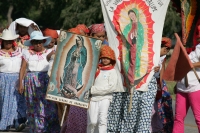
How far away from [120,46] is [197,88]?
113cm

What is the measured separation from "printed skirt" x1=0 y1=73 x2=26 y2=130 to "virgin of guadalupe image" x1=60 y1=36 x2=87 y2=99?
239 cm

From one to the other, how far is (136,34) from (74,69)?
3.09 feet

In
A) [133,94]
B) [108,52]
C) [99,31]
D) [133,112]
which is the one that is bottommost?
[133,112]

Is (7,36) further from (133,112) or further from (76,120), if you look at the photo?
(133,112)

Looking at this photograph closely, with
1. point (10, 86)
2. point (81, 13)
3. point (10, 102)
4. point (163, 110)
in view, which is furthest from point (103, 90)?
point (81, 13)

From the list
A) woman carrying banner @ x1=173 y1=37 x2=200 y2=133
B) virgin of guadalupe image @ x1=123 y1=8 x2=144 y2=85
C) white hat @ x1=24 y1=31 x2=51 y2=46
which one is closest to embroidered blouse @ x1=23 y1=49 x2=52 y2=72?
white hat @ x1=24 y1=31 x2=51 y2=46

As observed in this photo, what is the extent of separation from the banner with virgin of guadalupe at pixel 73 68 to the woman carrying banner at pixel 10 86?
85.7 inches

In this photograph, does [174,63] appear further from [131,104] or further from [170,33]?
[170,33]

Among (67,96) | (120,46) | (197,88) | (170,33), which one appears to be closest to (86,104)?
(67,96)

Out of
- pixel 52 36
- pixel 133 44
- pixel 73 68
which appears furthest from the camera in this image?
pixel 52 36

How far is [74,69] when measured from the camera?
9.01 metres

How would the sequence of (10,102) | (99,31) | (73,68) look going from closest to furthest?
(73,68) < (99,31) < (10,102)

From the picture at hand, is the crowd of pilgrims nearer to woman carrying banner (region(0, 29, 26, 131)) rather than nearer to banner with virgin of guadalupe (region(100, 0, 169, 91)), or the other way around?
woman carrying banner (region(0, 29, 26, 131))

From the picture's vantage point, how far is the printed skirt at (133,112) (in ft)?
29.1
